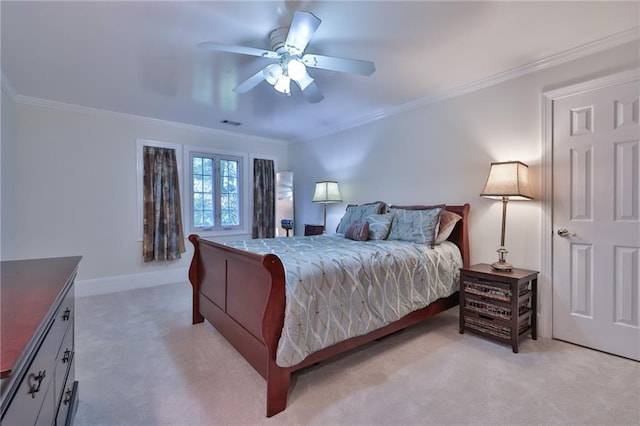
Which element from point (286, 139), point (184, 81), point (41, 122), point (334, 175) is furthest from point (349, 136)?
point (41, 122)

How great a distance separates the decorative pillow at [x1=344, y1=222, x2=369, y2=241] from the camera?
3.25 m

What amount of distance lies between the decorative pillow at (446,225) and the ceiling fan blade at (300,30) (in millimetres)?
2075

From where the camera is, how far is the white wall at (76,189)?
3.51m

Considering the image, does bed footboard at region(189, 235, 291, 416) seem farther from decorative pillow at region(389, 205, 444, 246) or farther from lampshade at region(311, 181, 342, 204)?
lampshade at region(311, 181, 342, 204)

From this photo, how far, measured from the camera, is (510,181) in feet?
8.42

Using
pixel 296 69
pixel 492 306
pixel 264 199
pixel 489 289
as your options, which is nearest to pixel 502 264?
pixel 489 289

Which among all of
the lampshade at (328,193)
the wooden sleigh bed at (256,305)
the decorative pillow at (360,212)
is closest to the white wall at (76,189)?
the wooden sleigh bed at (256,305)

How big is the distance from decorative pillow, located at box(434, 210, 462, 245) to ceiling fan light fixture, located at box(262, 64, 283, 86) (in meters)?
2.07

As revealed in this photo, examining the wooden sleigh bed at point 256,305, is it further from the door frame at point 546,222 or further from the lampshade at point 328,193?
the lampshade at point 328,193

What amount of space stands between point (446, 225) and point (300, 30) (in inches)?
87.0

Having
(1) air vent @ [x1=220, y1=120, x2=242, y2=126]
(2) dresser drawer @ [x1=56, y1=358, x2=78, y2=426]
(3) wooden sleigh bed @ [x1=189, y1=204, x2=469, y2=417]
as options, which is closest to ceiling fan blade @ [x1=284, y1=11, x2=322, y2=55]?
(3) wooden sleigh bed @ [x1=189, y1=204, x2=469, y2=417]

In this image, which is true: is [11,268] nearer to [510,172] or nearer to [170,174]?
[170,174]

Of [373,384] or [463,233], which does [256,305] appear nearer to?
[373,384]

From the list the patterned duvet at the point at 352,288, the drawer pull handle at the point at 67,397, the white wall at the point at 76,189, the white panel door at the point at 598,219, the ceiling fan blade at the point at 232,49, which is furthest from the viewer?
the white wall at the point at 76,189
